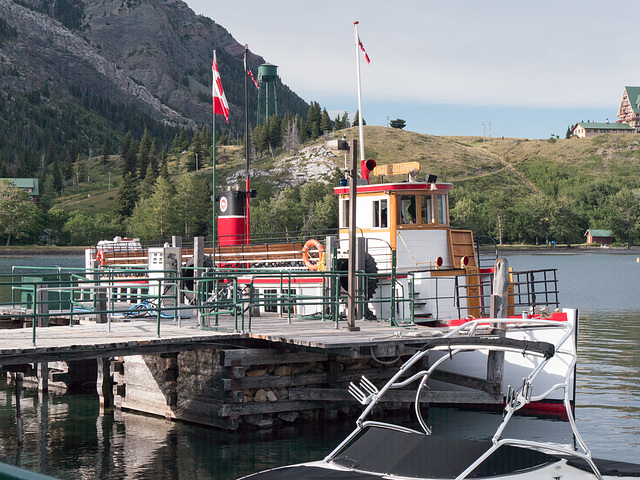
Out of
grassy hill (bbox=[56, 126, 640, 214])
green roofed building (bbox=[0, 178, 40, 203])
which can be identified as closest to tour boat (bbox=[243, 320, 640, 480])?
grassy hill (bbox=[56, 126, 640, 214])

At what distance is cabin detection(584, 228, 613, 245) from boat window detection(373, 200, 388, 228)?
469 feet

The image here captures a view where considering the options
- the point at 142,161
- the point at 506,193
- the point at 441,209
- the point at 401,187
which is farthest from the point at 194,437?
the point at 142,161

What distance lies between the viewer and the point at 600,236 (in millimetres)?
156250

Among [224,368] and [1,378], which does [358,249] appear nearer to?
[224,368]

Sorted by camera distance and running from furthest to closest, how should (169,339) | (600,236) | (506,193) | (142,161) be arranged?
(142,161), (506,193), (600,236), (169,339)

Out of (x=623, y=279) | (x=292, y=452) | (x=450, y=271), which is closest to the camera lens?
(x=292, y=452)

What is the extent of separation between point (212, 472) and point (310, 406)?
3.28 meters

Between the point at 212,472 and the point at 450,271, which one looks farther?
the point at 450,271

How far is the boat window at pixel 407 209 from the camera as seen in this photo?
874 inches

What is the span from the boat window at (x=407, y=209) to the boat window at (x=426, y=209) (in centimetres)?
23

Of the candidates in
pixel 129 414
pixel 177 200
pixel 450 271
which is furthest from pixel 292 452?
pixel 177 200

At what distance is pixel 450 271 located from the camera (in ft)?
71.5

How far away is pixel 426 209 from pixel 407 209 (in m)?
0.57

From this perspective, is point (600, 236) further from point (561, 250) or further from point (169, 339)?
point (169, 339)
